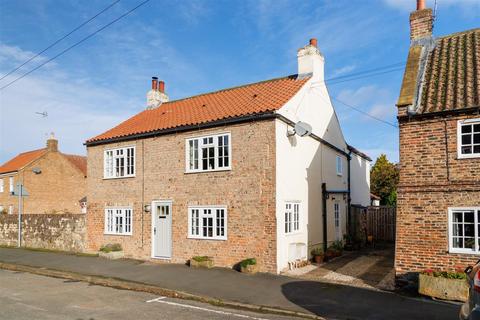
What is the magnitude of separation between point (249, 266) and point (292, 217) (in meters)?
2.79

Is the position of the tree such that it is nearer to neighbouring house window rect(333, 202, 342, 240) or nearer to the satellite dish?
neighbouring house window rect(333, 202, 342, 240)

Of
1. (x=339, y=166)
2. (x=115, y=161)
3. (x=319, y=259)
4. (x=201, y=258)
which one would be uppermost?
(x=115, y=161)

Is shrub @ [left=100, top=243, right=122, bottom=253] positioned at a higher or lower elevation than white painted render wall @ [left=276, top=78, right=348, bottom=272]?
lower

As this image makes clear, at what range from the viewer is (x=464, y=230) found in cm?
1053

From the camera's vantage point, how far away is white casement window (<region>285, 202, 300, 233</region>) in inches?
576

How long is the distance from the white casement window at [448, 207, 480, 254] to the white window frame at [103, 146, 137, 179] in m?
12.8

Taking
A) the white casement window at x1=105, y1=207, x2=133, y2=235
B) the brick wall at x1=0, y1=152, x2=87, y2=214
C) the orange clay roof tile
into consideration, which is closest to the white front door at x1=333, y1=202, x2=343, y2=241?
the orange clay roof tile

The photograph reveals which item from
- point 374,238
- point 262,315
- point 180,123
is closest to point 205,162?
point 180,123

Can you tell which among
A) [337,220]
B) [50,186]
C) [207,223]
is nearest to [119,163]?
[207,223]

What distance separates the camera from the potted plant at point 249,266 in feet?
43.6

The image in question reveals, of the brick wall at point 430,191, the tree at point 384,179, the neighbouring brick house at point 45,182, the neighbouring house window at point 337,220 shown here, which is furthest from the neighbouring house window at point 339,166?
the neighbouring brick house at point 45,182

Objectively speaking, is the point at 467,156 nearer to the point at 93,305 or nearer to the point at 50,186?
the point at 93,305

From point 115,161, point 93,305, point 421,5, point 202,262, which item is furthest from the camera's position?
point 115,161

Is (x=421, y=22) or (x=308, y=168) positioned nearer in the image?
(x=421, y=22)
